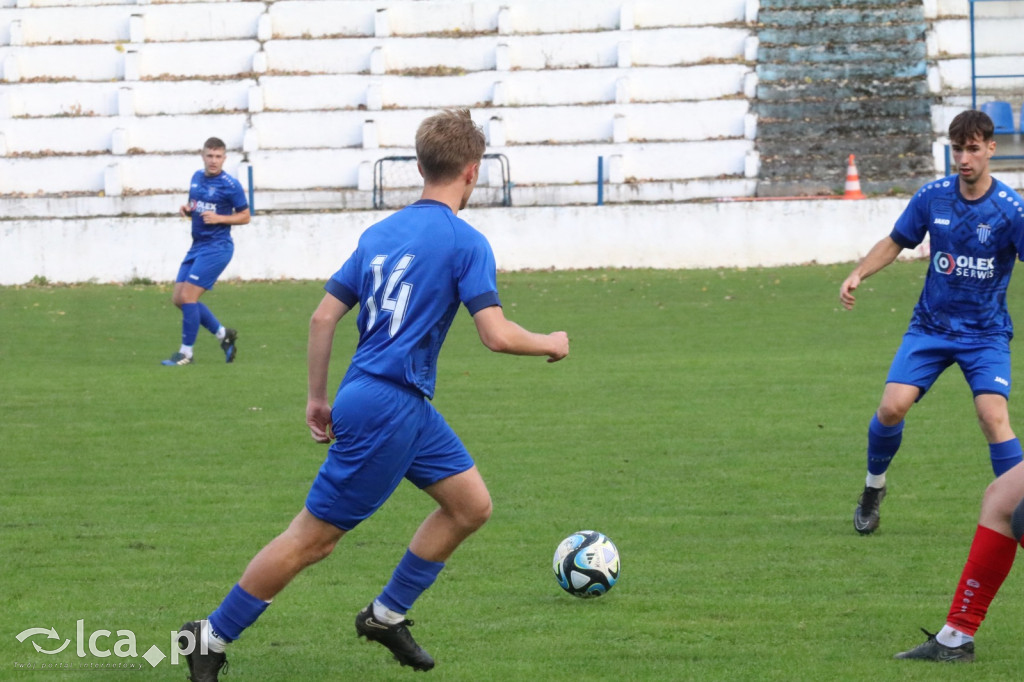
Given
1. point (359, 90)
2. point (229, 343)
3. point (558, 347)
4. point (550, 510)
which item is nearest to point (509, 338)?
point (558, 347)

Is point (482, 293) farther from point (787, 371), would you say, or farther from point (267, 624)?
point (787, 371)

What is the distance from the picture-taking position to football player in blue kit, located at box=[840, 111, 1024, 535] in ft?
21.5

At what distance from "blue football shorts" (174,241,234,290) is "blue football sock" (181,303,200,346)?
32cm

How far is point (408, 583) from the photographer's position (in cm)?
480

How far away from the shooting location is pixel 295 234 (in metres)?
20.8

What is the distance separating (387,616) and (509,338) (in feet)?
3.63

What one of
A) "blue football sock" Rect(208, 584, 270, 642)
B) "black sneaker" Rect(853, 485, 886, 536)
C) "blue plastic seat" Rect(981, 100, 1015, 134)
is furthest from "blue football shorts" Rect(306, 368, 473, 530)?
"blue plastic seat" Rect(981, 100, 1015, 134)

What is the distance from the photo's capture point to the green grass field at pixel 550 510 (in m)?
5.02

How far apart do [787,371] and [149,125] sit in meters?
17.1

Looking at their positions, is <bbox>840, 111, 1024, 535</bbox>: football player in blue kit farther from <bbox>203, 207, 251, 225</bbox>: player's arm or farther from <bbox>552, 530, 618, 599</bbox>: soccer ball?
<bbox>203, 207, 251, 225</bbox>: player's arm

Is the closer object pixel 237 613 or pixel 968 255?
pixel 237 613

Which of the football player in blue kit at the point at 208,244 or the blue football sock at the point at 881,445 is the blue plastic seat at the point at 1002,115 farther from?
the blue football sock at the point at 881,445

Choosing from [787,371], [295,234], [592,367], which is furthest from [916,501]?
[295,234]

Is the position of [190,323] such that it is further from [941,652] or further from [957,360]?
[941,652]
